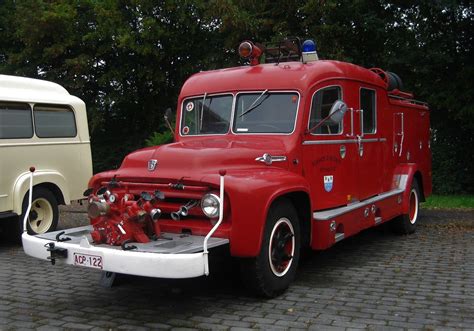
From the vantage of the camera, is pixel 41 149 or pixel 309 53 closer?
pixel 309 53

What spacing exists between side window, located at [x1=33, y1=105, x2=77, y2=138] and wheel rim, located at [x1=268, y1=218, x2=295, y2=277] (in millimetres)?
5037

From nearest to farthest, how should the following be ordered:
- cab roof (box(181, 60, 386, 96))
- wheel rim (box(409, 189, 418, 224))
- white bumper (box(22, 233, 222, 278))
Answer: white bumper (box(22, 233, 222, 278)) < cab roof (box(181, 60, 386, 96)) < wheel rim (box(409, 189, 418, 224))

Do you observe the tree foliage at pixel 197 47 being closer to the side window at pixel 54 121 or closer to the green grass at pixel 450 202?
the green grass at pixel 450 202

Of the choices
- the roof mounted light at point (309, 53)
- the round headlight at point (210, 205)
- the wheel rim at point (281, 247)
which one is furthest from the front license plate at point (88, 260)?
the roof mounted light at point (309, 53)

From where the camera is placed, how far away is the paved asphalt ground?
474cm

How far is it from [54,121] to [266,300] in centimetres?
548

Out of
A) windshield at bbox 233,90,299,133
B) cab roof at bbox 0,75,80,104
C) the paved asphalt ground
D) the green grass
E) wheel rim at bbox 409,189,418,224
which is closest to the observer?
the paved asphalt ground

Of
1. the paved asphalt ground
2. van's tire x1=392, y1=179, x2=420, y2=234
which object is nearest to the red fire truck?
the paved asphalt ground

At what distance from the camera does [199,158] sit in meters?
5.36

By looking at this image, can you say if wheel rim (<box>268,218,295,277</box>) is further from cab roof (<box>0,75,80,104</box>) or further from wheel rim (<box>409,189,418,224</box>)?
cab roof (<box>0,75,80,104</box>)

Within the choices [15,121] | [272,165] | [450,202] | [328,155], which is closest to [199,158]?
[272,165]

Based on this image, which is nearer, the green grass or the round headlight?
the round headlight

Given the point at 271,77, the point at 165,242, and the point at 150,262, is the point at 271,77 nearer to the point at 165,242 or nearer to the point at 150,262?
the point at 165,242

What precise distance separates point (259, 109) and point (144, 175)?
66.2 inches
